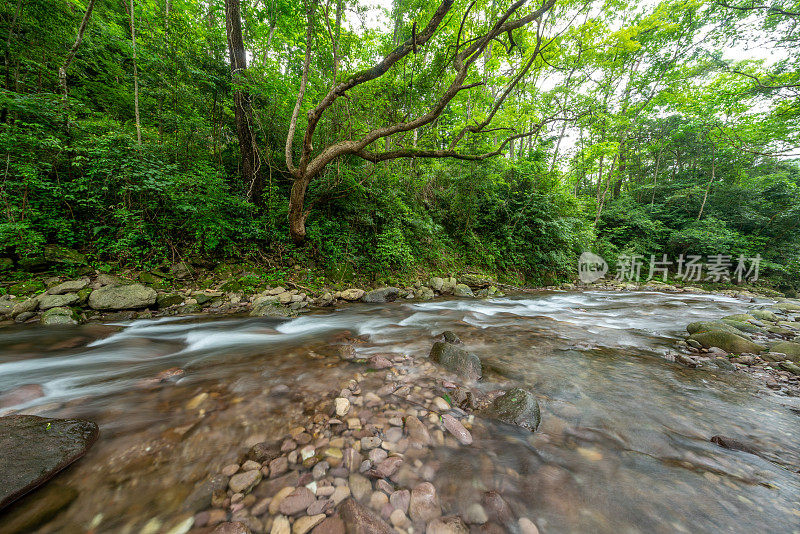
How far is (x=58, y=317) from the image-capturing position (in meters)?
4.27

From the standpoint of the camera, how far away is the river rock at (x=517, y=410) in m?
1.98

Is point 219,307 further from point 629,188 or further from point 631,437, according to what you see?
point 629,188

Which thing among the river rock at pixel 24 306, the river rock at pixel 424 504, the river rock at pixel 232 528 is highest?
the river rock at pixel 24 306

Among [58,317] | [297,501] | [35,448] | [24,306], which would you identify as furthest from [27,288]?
[297,501]

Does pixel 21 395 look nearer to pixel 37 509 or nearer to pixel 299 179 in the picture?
pixel 37 509

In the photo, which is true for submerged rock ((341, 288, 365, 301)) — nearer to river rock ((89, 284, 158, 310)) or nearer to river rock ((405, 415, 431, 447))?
river rock ((89, 284, 158, 310))

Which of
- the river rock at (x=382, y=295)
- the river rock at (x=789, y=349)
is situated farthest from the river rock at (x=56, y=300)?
the river rock at (x=789, y=349)

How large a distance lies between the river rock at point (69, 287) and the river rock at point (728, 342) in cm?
1095

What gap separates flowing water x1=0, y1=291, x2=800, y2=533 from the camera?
4.38 feet

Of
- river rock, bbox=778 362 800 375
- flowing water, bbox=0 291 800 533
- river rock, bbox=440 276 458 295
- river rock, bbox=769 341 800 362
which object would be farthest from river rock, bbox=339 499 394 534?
river rock, bbox=440 276 458 295

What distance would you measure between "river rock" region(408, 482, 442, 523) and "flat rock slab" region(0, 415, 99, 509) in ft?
6.43

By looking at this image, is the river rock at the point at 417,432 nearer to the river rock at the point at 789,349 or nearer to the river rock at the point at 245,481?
the river rock at the point at 245,481

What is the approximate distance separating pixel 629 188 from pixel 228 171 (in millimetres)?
31050

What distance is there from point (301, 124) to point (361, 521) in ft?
30.9
